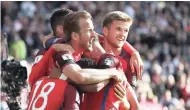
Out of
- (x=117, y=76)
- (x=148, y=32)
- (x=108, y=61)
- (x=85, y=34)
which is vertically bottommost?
(x=148, y=32)

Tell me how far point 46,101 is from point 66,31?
65 centimetres

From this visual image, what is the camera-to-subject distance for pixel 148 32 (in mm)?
22797

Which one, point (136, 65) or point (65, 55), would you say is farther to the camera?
point (136, 65)

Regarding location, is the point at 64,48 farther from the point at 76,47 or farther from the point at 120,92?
the point at 120,92

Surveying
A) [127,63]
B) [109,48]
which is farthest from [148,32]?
[109,48]

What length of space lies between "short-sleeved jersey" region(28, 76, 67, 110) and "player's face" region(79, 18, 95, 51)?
14.4 inches

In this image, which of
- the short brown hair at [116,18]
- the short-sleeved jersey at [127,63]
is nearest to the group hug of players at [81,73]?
the short brown hair at [116,18]

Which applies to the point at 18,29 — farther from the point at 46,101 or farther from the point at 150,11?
the point at 46,101

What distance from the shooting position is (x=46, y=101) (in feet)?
20.7

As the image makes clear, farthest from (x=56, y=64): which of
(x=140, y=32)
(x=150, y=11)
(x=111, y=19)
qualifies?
(x=150, y=11)

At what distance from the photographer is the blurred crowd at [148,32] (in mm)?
18250

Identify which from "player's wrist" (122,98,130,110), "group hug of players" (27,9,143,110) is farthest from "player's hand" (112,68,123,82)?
"player's wrist" (122,98,130,110)

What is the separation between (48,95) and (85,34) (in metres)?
0.62

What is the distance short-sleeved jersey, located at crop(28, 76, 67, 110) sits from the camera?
20.5 feet
